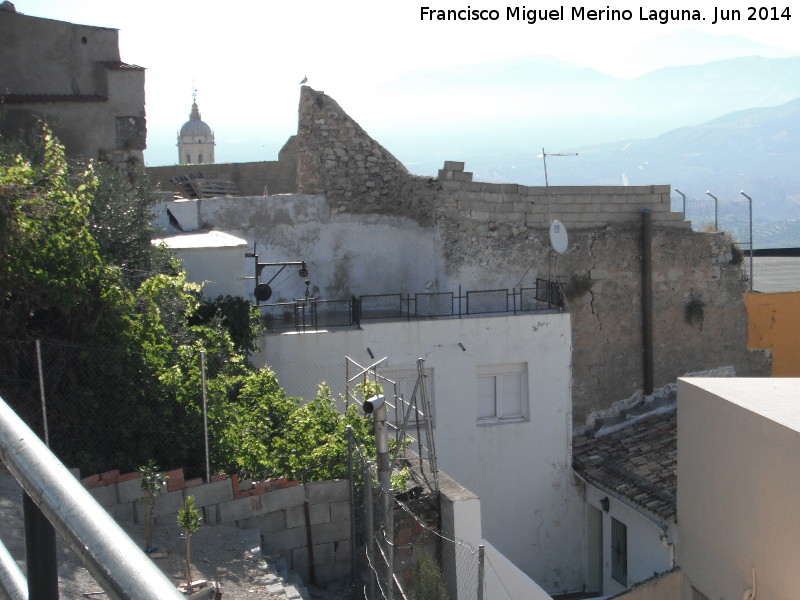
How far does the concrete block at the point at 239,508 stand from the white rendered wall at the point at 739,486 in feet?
15.9

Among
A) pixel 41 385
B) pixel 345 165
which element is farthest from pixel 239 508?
pixel 345 165

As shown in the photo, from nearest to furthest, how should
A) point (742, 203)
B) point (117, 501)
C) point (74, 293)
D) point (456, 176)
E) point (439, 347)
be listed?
point (117, 501) < point (74, 293) < point (439, 347) < point (456, 176) < point (742, 203)

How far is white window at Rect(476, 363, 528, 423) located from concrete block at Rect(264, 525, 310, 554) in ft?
21.7

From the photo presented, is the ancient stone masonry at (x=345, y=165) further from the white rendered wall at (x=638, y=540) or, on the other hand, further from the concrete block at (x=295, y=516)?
the concrete block at (x=295, y=516)

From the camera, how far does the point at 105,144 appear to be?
17.6 meters

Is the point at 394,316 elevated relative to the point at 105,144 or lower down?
lower down

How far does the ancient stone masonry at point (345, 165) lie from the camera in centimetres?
1809

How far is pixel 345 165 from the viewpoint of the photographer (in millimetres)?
18234

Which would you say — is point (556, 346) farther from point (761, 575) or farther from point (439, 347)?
point (761, 575)

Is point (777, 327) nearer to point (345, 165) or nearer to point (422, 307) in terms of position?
point (422, 307)

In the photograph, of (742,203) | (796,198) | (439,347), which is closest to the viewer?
(439,347)

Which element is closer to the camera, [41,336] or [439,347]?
[41,336]

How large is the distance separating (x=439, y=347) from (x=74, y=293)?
23.6 ft

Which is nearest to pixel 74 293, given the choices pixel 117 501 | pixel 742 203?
pixel 117 501
